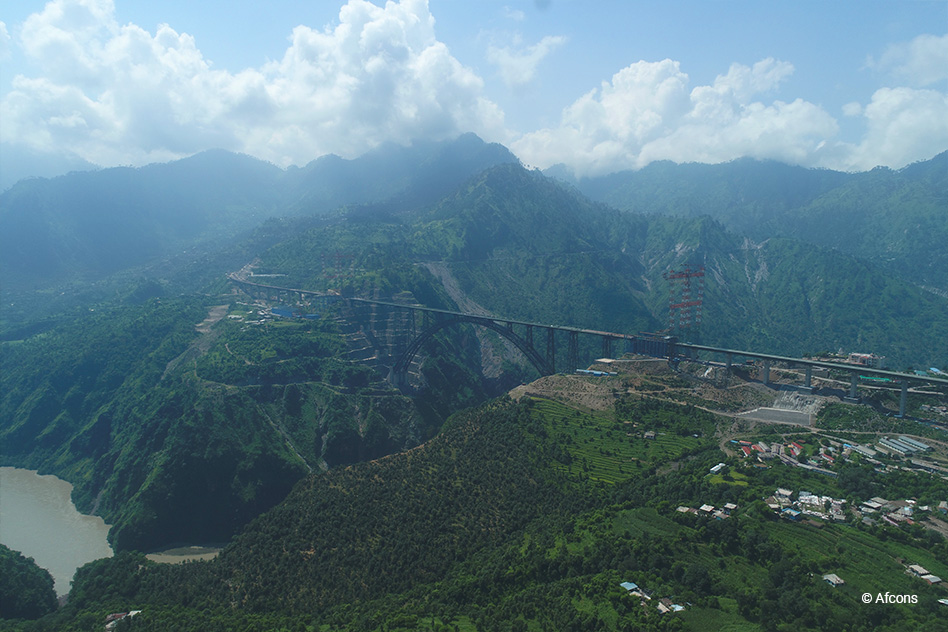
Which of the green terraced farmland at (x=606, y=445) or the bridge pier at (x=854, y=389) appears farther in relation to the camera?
the bridge pier at (x=854, y=389)

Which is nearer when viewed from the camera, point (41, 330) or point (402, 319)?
point (402, 319)

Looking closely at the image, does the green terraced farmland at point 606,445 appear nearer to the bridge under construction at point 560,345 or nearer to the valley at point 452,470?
the valley at point 452,470

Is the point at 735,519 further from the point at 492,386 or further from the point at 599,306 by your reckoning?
the point at 599,306

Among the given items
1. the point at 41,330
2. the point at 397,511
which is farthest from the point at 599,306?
the point at 41,330

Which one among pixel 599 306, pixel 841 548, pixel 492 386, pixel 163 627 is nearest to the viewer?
pixel 841 548

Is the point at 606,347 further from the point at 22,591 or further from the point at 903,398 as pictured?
the point at 22,591

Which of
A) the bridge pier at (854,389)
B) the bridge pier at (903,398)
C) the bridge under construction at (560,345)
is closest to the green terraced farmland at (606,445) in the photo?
the bridge under construction at (560,345)
